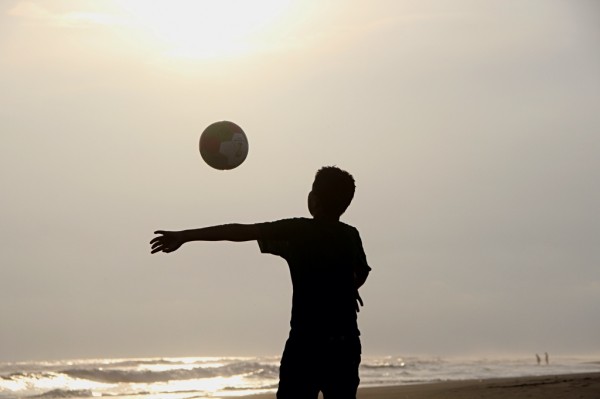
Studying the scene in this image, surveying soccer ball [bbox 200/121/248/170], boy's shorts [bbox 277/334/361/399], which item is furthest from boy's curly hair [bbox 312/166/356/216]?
soccer ball [bbox 200/121/248/170]

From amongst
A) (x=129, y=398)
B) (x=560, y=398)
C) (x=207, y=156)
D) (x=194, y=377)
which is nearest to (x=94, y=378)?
(x=194, y=377)

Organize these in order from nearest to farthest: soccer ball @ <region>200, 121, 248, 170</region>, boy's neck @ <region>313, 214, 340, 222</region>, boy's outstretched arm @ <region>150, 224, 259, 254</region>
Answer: boy's outstretched arm @ <region>150, 224, 259, 254</region> → boy's neck @ <region>313, 214, 340, 222</region> → soccer ball @ <region>200, 121, 248, 170</region>

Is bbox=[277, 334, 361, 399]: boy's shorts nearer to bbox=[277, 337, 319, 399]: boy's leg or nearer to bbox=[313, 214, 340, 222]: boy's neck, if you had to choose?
bbox=[277, 337, 319, 399]: boy's leg

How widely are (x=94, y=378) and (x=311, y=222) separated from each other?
133ft

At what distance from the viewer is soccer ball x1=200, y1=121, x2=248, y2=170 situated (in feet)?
34.2

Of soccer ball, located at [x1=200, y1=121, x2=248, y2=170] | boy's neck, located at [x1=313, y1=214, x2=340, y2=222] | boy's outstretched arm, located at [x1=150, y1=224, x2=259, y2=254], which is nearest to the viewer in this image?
boy's outstretched arm, located at [x1=150, y1=224, x2=259, y2=254]

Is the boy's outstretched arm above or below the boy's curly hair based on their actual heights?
below

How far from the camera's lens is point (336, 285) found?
6684 millimetres

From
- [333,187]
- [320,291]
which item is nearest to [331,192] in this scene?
[333,187]

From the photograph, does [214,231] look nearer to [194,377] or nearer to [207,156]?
[207,156]

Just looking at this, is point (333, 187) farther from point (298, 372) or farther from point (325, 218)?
point (298, 372)

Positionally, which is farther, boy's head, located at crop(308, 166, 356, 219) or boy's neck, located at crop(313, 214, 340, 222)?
boy's neck, located at crop(313, 214, 340, 222)

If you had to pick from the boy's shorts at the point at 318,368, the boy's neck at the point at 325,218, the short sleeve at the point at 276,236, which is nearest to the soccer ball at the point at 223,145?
the boy's neck at the point at 325,218

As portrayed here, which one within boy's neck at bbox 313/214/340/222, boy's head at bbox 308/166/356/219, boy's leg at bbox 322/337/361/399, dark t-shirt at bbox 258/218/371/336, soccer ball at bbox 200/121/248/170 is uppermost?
soccer ball at bbox 200/121/248/170
